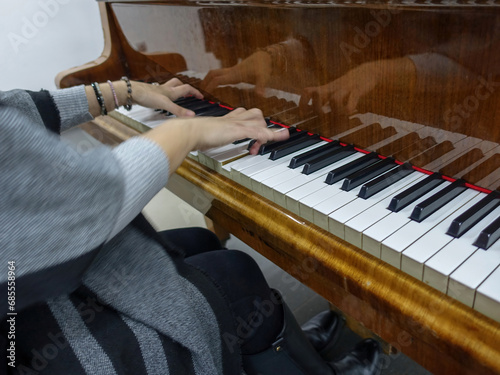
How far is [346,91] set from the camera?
81cm

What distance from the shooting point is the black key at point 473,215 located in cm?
57

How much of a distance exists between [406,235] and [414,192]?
5.0 inches

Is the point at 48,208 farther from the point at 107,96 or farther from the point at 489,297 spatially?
the point at 107,96

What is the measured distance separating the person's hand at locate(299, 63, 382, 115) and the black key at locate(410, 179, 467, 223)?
25 cm

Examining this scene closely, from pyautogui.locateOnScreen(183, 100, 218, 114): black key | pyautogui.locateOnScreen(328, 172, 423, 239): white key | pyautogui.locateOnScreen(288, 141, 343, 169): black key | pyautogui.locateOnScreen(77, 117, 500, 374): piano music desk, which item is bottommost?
pyautogui.locateOnScreen(77, 117, 500, 374): piano music desk

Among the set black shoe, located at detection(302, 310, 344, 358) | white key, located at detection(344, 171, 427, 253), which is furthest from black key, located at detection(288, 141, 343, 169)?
black shoe, located at detection(302, 310, 344, 358)

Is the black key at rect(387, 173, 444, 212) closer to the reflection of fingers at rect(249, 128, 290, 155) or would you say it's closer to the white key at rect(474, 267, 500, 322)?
the white key at rect(474, 267, 500, 322)

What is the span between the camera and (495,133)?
2.02 feet

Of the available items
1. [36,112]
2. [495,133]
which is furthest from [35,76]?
[495,133]

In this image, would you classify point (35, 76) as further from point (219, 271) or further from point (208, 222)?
point (219, 271)

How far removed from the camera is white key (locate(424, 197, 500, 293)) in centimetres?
51

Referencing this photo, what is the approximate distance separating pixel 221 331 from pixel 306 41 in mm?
624

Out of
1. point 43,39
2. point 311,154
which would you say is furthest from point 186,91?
point 43,39

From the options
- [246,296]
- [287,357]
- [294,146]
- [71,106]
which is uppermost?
[71,106]
